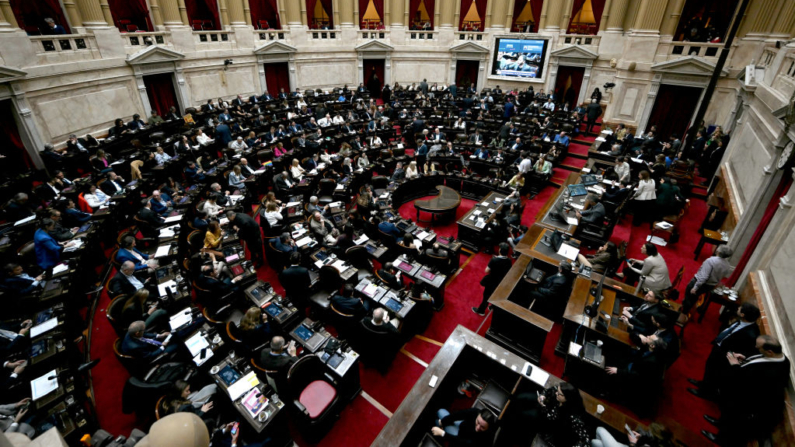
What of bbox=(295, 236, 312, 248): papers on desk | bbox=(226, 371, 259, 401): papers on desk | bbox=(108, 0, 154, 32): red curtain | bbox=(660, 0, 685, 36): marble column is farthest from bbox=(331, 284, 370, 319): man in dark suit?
bbox=(108, 0, 154, 32): red curtain

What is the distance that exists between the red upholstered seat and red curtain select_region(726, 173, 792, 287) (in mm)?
8686

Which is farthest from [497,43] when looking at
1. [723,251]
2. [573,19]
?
[723,251]

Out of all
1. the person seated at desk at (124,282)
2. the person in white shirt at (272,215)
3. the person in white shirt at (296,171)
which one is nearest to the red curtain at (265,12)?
the person in white shirt at (296,171)

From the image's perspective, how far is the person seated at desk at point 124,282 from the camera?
6789 millimetres

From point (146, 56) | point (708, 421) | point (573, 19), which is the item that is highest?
point (573, 19)

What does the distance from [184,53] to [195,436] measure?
68.0 ft

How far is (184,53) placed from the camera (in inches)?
704

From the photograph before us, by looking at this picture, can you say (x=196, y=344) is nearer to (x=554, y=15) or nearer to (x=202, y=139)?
(x=202, y=139)

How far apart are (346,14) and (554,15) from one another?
13092 millimetres

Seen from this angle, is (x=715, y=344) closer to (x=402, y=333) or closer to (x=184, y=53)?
(x=402, y=333)

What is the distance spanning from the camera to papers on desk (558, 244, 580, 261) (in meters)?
8.06

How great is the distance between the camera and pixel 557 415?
14.9ft

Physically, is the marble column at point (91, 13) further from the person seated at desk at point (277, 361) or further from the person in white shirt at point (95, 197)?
the person seated at desk at point (277, 361)

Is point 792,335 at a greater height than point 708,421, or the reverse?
point 792,335
